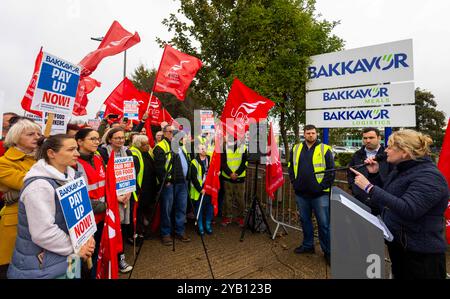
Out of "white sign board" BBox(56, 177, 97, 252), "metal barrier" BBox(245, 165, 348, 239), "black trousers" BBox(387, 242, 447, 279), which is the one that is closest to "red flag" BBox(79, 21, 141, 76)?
"white sign board" BBox(56, 177, 97, 252)

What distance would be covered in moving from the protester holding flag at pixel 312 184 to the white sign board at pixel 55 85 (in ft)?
11.7

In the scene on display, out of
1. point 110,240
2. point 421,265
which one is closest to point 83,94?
point 110,240

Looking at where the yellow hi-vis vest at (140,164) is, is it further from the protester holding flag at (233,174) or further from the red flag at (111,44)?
the protester holding flag at (233,174)

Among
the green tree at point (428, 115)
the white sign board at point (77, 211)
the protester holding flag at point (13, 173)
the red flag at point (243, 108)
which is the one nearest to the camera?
the white sign board at point (77, 211)

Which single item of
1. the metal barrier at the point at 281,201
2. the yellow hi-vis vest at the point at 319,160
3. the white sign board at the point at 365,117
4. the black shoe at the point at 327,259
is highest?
the white sign board at the point at 365,117

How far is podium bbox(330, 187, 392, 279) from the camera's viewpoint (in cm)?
191

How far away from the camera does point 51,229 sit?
1.99m

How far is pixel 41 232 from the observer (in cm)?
195

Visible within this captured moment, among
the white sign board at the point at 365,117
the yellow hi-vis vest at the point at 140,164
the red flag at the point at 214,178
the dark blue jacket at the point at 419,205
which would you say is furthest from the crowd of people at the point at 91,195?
the red flag at the point at 214,178

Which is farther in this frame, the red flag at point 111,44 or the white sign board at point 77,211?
the red flag at point 111,44

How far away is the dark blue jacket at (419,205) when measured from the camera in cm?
211
